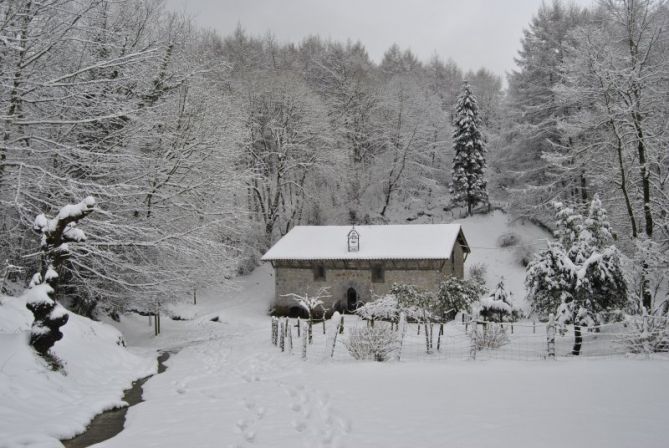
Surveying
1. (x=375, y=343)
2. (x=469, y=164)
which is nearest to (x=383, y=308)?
(x=375, y=343)

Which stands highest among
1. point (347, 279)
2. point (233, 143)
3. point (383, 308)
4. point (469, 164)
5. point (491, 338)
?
point (469, 164)

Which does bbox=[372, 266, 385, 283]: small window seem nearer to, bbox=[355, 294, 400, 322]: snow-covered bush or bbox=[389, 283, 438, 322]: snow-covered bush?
bbox=[389, 283, 438, 322]: snow-covered bush

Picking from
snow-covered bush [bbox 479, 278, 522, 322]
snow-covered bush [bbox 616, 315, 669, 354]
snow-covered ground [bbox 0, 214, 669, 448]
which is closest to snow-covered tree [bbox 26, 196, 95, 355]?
snow-covered ground [bbox 0, 214, 669, 448]

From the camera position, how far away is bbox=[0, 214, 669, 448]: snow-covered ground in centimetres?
594

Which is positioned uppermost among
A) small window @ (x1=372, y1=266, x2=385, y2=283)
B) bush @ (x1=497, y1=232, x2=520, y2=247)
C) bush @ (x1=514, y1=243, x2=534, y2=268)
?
bush @ (x1=497, y1=232, x2=520, y2=247)

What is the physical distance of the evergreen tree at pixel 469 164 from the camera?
37156mm

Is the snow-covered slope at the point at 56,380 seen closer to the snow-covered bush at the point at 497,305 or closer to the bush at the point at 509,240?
the snow-covered bush at the point at 497,305

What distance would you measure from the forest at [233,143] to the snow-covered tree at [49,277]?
2.08 feet

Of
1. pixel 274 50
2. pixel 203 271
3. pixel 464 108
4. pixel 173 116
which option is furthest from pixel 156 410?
pixel 274 50

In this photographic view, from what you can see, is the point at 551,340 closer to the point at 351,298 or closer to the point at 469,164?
the point at 351,298

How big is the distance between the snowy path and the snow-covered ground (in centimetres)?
2

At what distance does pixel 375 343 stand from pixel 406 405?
4.14 metres

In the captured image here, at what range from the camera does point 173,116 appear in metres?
17.5

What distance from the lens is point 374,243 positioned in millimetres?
26641
